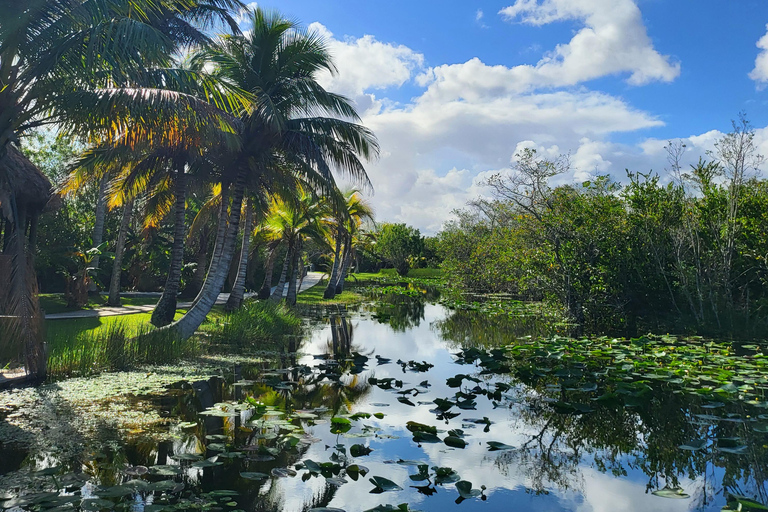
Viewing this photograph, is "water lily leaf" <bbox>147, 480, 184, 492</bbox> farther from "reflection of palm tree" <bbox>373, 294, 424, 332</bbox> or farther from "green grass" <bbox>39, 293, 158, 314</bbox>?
"green grass" <bbox>39, 293, 158, 314</bbox>

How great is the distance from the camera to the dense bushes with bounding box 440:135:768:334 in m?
14.5

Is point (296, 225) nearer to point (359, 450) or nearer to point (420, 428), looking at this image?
point (420, 428)

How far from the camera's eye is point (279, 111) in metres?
13.3

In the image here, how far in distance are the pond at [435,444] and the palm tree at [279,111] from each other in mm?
5601

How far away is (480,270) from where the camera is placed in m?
32.3

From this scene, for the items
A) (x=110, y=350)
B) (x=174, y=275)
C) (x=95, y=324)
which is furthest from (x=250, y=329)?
(x=110, y=350)

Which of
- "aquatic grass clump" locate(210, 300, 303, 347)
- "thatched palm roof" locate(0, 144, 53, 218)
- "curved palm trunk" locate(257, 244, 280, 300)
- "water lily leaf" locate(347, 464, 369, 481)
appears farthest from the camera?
"curved palm trunk" locate(257, 244, 280, 300)

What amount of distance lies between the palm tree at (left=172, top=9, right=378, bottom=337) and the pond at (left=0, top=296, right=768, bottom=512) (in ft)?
18.4

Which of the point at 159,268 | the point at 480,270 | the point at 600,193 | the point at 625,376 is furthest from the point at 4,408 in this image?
the point at 480,270

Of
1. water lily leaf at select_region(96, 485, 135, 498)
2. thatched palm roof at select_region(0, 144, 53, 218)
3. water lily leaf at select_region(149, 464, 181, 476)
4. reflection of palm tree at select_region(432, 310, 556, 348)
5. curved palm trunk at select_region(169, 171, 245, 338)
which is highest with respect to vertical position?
thatched palm roof at select_region(0, 144, 53, 218)

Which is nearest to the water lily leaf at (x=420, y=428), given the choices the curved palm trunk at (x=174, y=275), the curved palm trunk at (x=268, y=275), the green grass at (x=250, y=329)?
the green grass at (x=250, y=329)

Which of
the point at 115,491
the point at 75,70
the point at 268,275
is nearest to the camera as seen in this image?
the point at 115,491

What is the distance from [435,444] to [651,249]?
12492 mm

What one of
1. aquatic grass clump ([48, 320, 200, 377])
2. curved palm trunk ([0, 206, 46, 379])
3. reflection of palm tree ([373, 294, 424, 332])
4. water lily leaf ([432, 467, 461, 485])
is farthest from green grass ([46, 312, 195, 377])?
reflection of palm tree ([373, 294, 424, 332])
